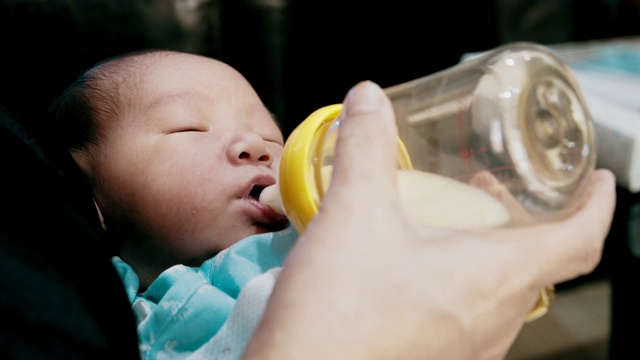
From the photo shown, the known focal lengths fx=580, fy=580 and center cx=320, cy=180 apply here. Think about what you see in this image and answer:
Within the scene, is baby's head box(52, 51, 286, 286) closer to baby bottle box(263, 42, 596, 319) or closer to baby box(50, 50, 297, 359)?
baby box(50, 50, 297, 359)

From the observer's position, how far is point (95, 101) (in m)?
0.95

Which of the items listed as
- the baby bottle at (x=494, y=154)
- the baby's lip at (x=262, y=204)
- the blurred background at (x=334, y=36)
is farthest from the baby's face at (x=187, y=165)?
the blurred background at (x=334, y=36)

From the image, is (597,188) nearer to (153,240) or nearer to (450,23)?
(153,240)

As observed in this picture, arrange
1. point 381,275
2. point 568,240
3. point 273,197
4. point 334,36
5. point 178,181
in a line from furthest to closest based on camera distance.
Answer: point 334,36 → point 178,181 → point 273,197 → point 568,240 → point 381,275

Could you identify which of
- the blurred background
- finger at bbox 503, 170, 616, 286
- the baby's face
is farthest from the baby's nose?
the blurred background

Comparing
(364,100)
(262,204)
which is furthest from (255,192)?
(364,100)

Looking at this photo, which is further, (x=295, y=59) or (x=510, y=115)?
(x=295, y=59)

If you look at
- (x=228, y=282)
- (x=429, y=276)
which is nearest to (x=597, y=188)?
(x=429, y=276)

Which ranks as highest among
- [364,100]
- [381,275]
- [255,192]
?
[364,100]

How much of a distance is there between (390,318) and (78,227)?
30 cm

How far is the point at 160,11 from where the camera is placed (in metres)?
1.53

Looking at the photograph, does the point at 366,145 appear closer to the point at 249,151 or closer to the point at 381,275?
the point at 381,275

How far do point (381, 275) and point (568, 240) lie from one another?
235mm

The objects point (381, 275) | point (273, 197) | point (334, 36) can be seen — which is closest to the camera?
point (381, 275)
